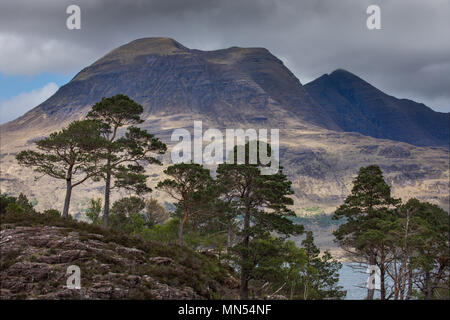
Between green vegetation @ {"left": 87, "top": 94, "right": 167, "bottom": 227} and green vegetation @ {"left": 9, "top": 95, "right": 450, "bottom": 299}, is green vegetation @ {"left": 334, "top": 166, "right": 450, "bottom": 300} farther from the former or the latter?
green vegetation @ {"left": 87, "top": 94, "right": 167, "bottom": 227}

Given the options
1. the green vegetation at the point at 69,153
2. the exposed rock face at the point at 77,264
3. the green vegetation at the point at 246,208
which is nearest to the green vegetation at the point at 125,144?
the green vegetation at the point at 246,208

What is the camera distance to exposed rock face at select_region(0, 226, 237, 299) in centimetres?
2186

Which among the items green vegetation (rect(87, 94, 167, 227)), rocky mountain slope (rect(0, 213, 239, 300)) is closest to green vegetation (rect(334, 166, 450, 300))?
rocky mountain slope (rect(0, 213, 239, 300))

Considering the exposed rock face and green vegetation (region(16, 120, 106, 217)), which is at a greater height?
green vegetation (region(16, 120, 106, 217))

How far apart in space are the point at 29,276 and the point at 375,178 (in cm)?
3453

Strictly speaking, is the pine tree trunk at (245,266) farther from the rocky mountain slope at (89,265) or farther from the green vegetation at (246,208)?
the rocky mountain slope at (89,265)

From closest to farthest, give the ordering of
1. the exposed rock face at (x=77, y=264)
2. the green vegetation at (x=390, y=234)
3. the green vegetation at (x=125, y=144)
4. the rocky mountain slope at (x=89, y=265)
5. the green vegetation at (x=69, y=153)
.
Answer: the exposed rock face at (x=77, y=264)
the rocky mountain slope at (x=89, y=265)
the green vegetation at (x=390, y=234)
the green vegetation at (x=69, y=153)
the green vegetation at (x=125, y=144)

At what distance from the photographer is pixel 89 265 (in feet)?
81.7

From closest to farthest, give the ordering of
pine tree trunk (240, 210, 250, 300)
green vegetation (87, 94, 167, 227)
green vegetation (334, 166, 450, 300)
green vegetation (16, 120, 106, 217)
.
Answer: pine tree trunk (240, 210, 250, 300) < green vegetation (334, 166, 450, 300) < green vegetation (16, 120, 106, 217) < green vegetation (87, 94, 167, 227)

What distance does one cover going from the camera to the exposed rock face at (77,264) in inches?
861

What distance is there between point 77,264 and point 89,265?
68 cm

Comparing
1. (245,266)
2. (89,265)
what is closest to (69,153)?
(89,265)

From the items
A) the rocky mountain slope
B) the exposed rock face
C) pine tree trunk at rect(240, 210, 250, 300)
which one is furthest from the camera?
pine tree trunk at rect(240, 210, 250, 300)

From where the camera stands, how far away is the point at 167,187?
48094 millimetres
